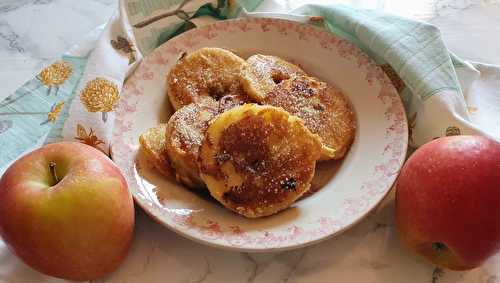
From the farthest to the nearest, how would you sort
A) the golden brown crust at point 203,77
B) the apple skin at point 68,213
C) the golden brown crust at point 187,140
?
1. the golden brown crust at point 203,77
2. the golden brown crust at point 187,140
3. the apple skin at point 68,213

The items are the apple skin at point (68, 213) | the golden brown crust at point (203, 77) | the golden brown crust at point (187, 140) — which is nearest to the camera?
the apple skin at point (68, 213)

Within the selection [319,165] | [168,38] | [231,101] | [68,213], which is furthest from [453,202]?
[168,38]

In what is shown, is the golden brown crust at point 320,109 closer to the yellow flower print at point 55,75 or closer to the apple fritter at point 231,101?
the apple fritter at point 231,101

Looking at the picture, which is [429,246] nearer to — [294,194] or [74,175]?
[294,194]

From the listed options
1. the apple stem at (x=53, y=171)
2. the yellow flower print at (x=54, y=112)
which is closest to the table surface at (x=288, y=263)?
the apple stem at (x=53, y=171)

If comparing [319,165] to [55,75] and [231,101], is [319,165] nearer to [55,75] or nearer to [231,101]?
[231,101]
